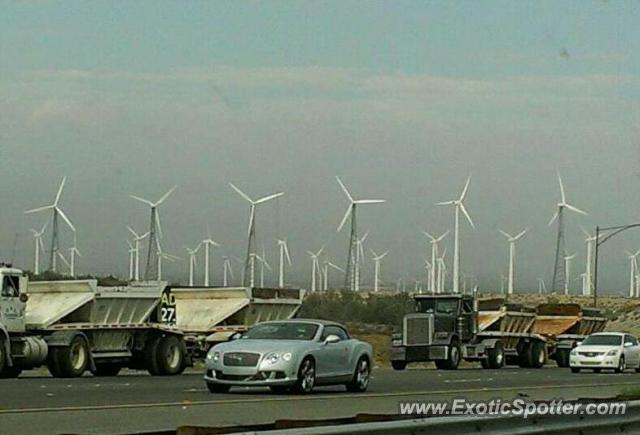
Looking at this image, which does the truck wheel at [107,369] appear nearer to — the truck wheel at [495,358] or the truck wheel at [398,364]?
the truck wheel at [398,364]

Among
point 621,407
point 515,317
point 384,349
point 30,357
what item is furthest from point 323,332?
point 384,349

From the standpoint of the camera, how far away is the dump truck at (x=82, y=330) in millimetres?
36531

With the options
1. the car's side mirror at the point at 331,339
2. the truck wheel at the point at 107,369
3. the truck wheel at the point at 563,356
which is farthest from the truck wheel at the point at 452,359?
the car's side mirror at the point at 331,339

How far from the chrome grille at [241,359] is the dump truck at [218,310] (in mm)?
17264

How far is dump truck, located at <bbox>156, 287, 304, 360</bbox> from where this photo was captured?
1781 inches

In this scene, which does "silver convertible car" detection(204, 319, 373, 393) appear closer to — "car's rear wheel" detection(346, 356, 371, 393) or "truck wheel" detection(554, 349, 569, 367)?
"car's rear wheel" detection(346, 356, 371, 393)

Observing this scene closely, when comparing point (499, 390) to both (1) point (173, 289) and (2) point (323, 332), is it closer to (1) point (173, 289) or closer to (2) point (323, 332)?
(2) point (323, 332)

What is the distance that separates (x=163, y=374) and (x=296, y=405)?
56.6ft

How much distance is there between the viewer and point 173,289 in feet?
154

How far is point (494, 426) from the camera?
45.0ft

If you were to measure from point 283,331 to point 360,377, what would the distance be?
6.95 ft

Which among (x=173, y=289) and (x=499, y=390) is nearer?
(x=499, y=390)

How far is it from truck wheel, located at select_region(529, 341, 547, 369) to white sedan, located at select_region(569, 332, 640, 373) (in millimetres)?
9524

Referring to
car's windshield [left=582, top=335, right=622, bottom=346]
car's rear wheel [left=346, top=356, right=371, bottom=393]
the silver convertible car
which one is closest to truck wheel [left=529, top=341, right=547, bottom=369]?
car's windshield [left=582, top=335, right=622, bottom=346]
